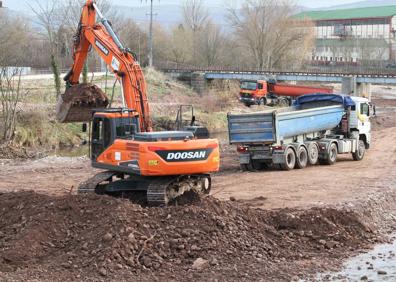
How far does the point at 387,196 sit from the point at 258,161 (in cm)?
582

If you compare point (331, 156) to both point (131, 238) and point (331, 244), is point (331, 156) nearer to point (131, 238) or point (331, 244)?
point (331, 244)

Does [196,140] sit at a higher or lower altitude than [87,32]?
lower

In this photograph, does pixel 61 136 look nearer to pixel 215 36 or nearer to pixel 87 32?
pixel 87 32

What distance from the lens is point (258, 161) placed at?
23.2 meters

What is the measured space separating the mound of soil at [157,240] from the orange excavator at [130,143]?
0.93 metres

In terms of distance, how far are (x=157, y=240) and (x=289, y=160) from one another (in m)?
12.0

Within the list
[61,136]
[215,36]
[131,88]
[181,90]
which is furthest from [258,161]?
[215,36]

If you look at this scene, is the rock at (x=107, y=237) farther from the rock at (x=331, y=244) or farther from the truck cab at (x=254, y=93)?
the truck cab at (x=254, y=93)

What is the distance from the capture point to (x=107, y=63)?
1669 cm

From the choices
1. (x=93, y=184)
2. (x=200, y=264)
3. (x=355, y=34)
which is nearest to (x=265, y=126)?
(x=93, y=184)

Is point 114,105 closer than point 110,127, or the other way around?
point 110,127

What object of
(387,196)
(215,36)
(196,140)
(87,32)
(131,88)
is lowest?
(387,196)

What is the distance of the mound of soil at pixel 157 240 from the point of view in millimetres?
11086

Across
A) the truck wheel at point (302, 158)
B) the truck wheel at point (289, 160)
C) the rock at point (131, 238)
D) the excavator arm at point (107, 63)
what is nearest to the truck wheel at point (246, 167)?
the truck wheel at point (289, 160)
